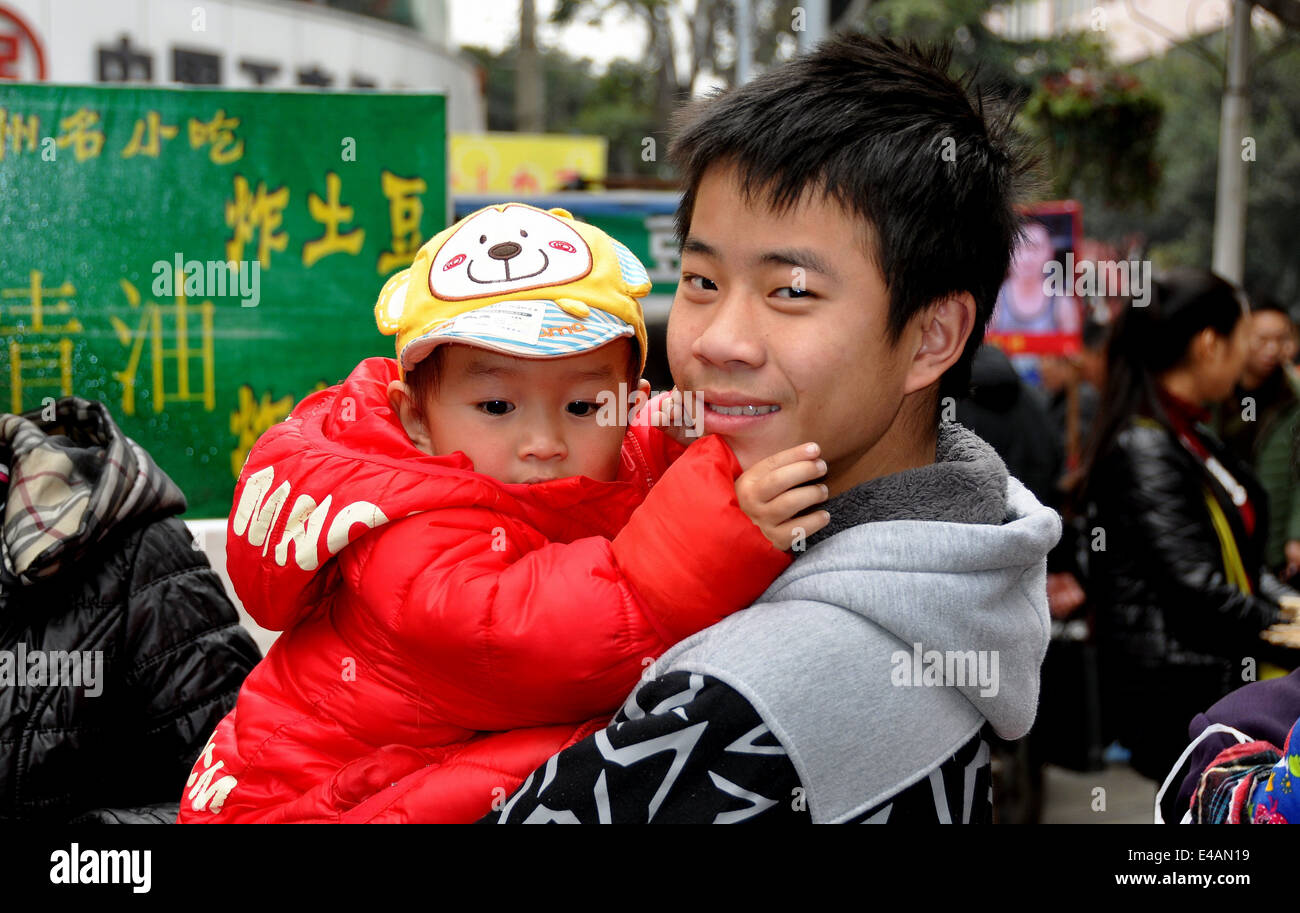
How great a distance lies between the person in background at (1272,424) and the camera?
5.40 metres

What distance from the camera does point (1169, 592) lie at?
3.90m

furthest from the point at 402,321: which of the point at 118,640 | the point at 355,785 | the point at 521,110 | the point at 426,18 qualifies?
the point at 521,110

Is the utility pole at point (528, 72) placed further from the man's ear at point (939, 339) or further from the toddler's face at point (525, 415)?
the man's ear at point (939, 339)

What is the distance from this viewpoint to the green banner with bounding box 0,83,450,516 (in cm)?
366

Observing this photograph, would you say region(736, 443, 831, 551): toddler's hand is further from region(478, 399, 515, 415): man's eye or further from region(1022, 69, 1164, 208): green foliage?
region(1022, 69, 1164, 208): green foliage

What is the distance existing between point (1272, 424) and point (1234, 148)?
2.95 metres

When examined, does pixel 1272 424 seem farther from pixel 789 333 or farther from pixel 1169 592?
pixel 789 333

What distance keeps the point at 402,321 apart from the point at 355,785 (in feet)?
2.10

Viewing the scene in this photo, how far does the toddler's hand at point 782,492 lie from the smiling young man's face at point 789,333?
0.04 metres

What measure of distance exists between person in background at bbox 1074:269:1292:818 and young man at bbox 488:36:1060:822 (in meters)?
2.54

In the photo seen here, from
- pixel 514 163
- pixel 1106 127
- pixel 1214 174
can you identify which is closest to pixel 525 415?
pixel 1106 127
